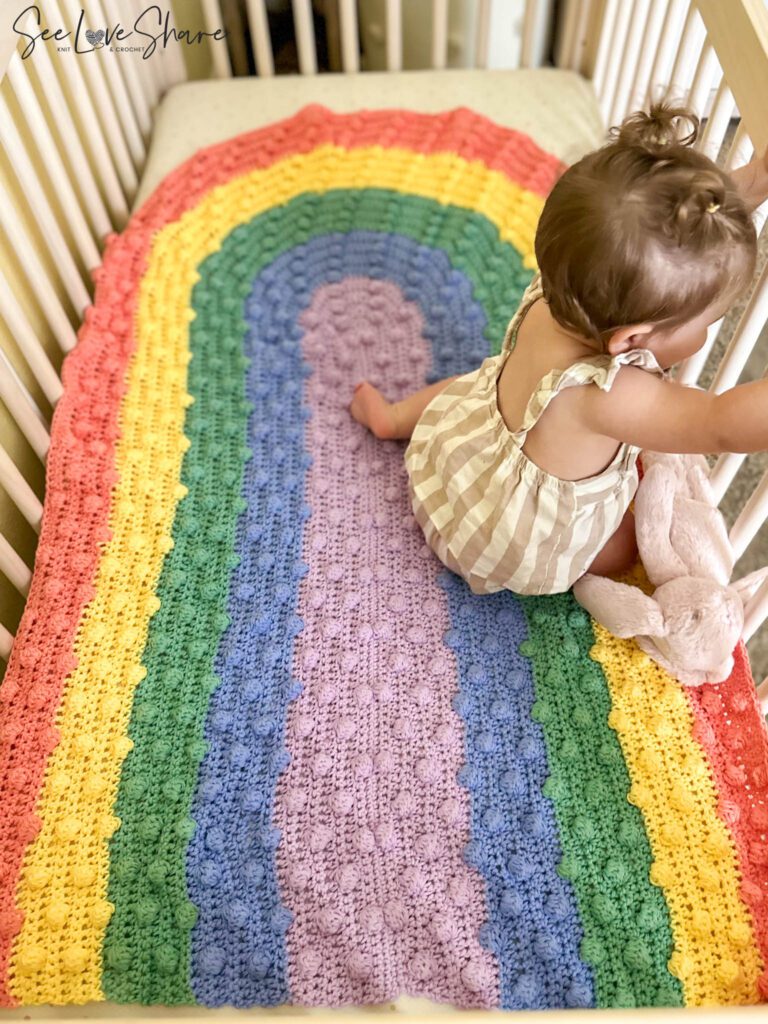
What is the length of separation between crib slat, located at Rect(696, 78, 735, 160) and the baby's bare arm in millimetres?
314

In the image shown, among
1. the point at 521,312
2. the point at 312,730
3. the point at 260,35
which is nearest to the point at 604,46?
the point at 260,35

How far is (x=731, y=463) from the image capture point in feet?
3.28

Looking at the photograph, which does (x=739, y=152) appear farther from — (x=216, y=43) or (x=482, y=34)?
(x=216, y=43)

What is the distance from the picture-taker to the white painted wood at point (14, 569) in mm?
990

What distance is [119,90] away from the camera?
4.43 ft

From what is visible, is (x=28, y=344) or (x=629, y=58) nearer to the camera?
(x=28, y=344)

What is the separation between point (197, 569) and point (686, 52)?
853mm

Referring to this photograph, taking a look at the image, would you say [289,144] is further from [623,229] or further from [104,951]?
[104,951]

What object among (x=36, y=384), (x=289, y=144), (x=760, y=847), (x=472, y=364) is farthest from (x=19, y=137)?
(x=760, y=847)

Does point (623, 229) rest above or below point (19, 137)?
above

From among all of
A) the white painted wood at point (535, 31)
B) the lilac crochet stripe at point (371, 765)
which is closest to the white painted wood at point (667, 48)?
the white painted wood at point (535, 31)

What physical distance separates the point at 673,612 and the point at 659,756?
15 centimetres

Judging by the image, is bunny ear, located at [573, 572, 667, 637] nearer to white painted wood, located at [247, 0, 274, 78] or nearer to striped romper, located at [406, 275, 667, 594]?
striped romper, located at [406, 275, 667, 594]
